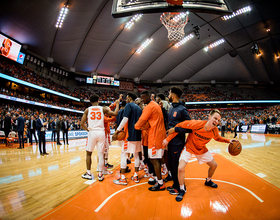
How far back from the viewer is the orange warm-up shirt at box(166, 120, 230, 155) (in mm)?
2606

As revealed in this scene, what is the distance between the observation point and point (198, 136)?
2.74m

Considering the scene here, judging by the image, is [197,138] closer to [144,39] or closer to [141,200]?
[141,200]

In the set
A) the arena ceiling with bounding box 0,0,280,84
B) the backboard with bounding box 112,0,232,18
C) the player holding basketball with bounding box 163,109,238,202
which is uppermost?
the arena ceiling with bounding box 0,0,280,84

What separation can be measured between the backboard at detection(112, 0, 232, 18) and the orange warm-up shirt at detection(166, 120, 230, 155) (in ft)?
16.1

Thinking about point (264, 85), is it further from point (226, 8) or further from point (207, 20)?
point (226, 8)

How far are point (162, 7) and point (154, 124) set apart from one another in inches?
187

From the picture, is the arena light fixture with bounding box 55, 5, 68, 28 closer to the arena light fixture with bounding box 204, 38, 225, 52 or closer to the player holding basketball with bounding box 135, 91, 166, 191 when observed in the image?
the player holding basketball with bounding box 135, 91, 166, 191

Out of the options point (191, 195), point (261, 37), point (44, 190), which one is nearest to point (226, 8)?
point (191, 195)

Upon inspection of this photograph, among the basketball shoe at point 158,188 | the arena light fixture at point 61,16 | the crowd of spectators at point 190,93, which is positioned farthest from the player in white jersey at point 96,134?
the crowd of spectators at point 190,93

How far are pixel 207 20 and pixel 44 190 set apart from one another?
2599 centimetres

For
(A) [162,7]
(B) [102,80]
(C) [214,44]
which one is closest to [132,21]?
(B) [102,80]

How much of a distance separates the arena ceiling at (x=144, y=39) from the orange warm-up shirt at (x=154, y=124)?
18948 millimetres

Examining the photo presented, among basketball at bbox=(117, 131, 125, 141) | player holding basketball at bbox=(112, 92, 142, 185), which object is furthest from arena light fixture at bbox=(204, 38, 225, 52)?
basketball at bbox=(117, 131, 125, 141)

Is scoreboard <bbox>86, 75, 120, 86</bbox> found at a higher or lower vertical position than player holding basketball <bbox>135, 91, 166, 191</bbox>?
higher
